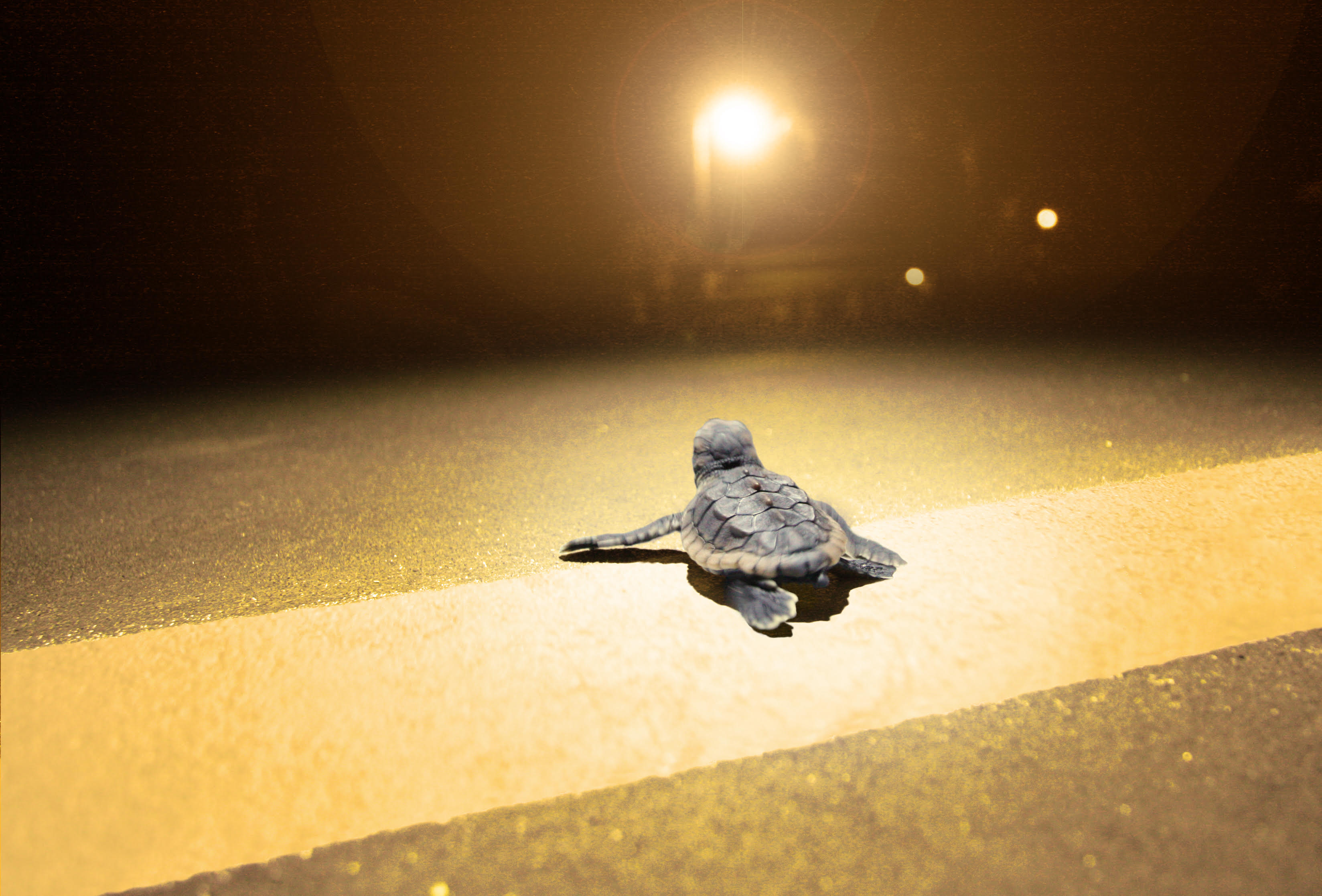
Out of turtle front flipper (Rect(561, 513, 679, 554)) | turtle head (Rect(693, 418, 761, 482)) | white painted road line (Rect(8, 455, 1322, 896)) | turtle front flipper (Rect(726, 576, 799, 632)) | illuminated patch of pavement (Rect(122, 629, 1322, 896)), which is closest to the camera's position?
illuminated patch of pavement (Rect(122, 629, 1322, 896))

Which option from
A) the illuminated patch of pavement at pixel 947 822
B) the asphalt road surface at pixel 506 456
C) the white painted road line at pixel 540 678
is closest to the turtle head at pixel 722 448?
the asphalt road surface at pixel 506 456

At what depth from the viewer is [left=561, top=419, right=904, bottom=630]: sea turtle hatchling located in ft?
3.43

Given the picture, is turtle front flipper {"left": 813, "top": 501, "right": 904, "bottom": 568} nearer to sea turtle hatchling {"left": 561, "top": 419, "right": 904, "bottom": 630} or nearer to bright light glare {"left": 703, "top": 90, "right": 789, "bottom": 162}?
sea turtle hatchling {"left": 561, "top": 419, "right": 904, "bottom": 630}

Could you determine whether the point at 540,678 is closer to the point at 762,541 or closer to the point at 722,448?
the point at 762,541

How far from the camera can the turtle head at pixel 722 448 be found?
4.71 ft

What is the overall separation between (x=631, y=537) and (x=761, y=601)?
360 millimetres

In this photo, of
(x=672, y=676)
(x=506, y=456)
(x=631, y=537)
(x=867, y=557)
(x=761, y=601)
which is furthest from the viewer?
(x=506, y=456)

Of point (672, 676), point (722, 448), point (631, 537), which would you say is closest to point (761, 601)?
point (672, 676)

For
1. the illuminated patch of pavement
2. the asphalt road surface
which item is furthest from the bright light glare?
the illuminated patch of pavement

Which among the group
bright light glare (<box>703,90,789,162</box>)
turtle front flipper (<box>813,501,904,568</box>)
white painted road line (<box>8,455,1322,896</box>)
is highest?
bright light glare (<box>703,90,789,162</box>)

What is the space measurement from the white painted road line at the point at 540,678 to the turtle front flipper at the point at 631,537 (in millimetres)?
55

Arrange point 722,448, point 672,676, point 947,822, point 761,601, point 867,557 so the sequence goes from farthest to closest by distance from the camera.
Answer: point 722,448
point 867,557
point 761,601
point 672,676
point 947,822

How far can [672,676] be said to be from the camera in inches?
37.4

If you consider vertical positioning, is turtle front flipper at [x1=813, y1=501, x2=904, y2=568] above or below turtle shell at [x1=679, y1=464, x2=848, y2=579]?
below
